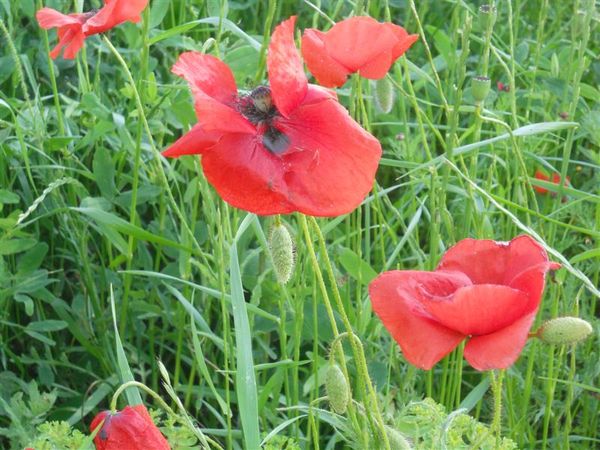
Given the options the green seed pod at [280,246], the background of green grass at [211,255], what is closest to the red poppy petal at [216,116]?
the green seed pod at [280,246]

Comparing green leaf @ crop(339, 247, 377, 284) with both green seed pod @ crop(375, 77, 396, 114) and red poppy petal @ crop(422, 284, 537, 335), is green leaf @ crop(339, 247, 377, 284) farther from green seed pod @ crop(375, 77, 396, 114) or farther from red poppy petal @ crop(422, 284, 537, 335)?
red poppy petal @ crop(422, 284, 537, 335)

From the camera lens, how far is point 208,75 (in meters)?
0.94

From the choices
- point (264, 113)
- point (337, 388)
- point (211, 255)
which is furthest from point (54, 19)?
point (337, 388)

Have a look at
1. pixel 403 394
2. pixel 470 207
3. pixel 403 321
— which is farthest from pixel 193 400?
pixel 403 321

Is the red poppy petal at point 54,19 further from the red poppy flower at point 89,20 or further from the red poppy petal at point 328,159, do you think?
the red poppy petal at point 328,159

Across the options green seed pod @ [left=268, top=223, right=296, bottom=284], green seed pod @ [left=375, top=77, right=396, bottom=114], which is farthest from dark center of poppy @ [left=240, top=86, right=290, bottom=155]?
green seed pod @ [left=375, top=77, right=396, bottom=114]

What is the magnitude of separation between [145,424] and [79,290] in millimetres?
1032

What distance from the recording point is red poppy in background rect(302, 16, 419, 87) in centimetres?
111

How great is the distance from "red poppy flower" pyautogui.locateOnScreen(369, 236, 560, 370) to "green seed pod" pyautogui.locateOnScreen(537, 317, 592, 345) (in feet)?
0.16

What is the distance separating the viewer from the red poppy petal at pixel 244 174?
902 millimetres

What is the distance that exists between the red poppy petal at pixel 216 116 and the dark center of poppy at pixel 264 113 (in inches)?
2.0

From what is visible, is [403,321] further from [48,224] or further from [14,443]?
[48,224]

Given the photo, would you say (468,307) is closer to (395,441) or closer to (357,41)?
(395,441)

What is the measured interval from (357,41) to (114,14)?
13.4 inches
